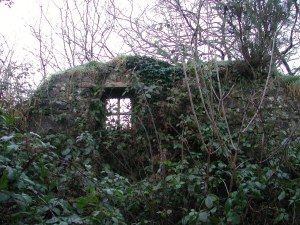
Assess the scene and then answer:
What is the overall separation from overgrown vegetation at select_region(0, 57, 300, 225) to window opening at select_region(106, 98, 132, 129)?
16 cm

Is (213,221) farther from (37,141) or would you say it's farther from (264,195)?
(37,141)

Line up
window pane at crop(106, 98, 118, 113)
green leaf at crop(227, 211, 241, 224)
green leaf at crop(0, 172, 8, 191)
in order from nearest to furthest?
green leaf at crop(0, 172, 8, 191), green leaf at crop(227, 211, 241, 224), window pane at crop(106, 98, 118, 113)

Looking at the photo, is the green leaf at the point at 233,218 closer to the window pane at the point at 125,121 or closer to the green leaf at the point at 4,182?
the green leaf at the point at 4,182

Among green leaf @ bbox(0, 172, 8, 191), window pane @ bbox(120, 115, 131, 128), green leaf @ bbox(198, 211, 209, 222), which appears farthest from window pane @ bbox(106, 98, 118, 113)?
green leaf @ bbox(0, 172, 8, 191)

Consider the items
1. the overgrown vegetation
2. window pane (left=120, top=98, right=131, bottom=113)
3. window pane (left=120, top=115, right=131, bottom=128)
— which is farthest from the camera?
window pane (left=120, top=98, right=131, bottom=113)

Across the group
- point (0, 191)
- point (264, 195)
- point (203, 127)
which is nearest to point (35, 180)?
point (0, 191)

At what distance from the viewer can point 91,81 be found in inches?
278

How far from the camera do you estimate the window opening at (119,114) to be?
6444 millimetres

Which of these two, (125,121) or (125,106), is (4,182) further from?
(125,106)

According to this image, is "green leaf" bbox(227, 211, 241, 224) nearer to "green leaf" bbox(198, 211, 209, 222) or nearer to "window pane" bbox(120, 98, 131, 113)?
"green leaf" bbox(198, 211, 209, 222)

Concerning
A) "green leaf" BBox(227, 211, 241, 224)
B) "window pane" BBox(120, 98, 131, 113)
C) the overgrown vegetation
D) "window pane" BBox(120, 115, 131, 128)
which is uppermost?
"window pane" BBox(120, 98, 131, 113)

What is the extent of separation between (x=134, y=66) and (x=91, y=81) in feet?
2.73

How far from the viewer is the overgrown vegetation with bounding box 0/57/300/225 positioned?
105 inches

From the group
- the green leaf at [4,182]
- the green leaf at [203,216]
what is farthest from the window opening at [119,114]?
the green leaf at [4,182]
